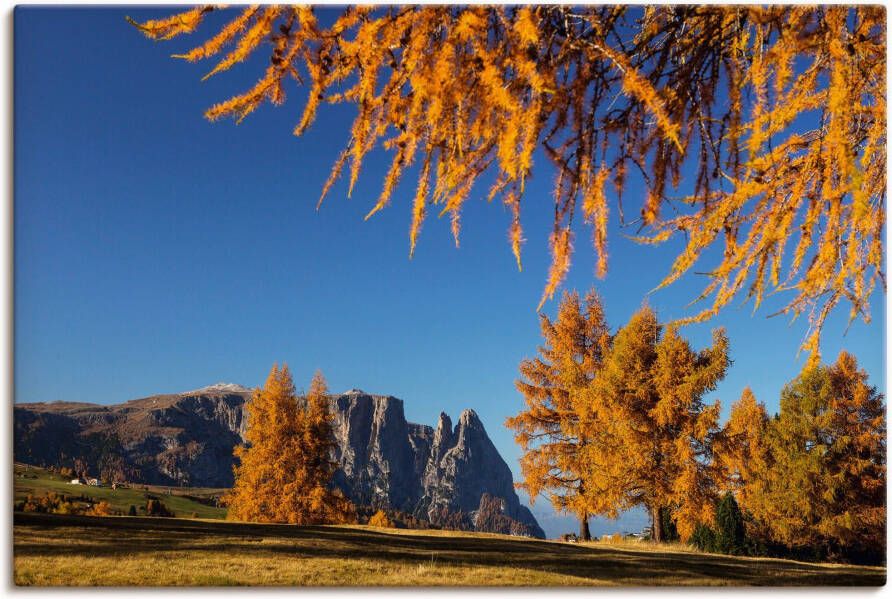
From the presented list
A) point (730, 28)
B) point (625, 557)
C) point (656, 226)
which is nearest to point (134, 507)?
point (625, 557)

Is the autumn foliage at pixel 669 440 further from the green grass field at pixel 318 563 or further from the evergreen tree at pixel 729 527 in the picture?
the green grass field at pixel 318 563

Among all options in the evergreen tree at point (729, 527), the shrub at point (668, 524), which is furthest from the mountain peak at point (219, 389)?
the shrub at point (668, 524)

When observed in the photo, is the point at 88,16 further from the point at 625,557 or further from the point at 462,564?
the point at 625,557

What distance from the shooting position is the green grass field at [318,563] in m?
3.94

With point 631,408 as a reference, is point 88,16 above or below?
above

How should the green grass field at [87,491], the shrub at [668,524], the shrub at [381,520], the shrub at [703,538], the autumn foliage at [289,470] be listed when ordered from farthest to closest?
1. the shrub at [668,524]
2. the autumn foliage at [289,470]
3. the shrub at [703,538]
4. the shrub at [381,520]
5. the green grass field at [87,491]

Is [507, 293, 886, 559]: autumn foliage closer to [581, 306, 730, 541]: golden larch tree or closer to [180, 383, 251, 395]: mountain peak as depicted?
[581, 306, 730, 541]: golden larch tree

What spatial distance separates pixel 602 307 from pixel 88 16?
288 inches

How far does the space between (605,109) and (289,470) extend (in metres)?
9.15

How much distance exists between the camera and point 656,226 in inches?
87.3

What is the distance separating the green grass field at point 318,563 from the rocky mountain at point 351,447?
567 mm

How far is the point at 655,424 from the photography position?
9.11 m

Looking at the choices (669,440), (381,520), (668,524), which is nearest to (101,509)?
(381,520)

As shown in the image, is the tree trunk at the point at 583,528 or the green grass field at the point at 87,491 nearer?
the green grass field at the point at 87,491
